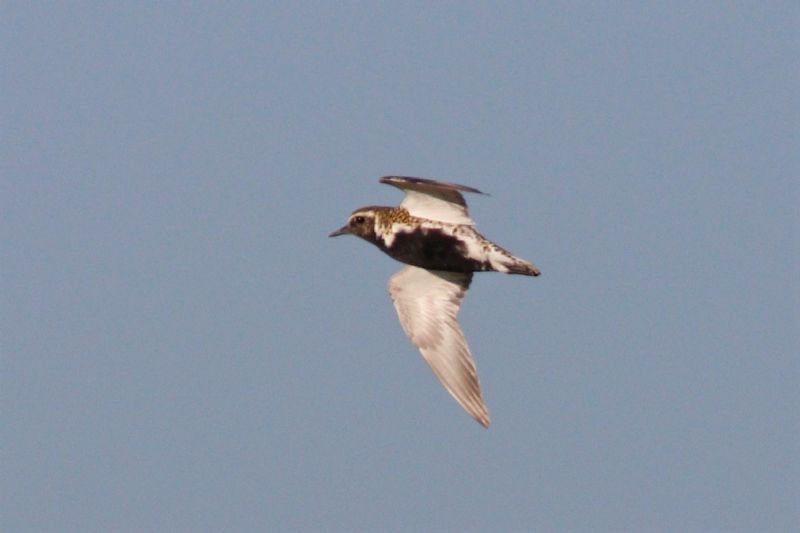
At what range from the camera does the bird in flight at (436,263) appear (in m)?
16.6

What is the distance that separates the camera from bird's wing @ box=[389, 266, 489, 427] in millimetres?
17078

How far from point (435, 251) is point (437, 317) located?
129cm

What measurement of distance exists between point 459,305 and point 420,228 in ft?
5.04

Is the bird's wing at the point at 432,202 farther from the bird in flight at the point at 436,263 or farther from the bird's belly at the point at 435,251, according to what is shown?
the bird's belly at the point at 435,251

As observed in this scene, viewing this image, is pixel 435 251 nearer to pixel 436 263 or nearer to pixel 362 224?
pixel 436 263

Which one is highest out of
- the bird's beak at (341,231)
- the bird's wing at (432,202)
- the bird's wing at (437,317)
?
the bird's wing at (432,202)

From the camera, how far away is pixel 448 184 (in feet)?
51.2

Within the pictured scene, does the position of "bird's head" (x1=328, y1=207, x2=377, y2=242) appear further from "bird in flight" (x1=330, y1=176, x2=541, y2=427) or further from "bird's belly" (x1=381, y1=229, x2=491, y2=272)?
"bird's belly" (x1=381, y1=229, x2=491, y2=272)

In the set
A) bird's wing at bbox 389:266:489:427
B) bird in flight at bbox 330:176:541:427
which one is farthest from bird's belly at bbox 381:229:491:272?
bird's wing at bbox 389:266:489:427

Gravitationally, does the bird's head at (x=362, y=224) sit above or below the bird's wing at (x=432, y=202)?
below

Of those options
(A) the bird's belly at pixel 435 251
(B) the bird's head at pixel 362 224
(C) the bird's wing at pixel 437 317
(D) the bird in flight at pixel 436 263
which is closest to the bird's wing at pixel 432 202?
(D) the bird in flight at pixel 436 263

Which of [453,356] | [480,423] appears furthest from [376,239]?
[480,423]

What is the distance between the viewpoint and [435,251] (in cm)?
1688

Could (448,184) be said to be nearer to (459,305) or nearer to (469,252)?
(469,252)
